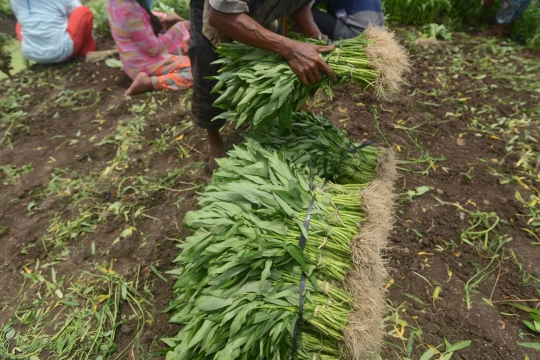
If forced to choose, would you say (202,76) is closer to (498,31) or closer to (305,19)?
(305,19)

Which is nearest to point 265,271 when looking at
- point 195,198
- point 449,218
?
point 195,198

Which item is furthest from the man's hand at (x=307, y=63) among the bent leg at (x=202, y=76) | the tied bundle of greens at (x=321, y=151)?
the bent leg at (x=202, y=76)

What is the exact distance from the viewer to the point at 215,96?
260 cm

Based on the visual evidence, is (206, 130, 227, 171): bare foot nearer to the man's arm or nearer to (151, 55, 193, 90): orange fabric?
the man's arm

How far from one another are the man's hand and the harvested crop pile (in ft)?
1.63

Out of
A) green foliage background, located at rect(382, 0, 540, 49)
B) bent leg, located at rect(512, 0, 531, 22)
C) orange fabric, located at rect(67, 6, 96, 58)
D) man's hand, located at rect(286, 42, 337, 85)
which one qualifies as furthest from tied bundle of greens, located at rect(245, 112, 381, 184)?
orange fabric, located at rect(67, 6, 96, 58)

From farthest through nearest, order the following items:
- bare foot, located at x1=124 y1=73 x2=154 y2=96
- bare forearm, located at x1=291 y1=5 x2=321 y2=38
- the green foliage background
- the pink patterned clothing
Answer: the green foliage background → bare foot, located at x1=124 y1=73 x2=154 y2=96 → the pink patterned clothing → bare forearm, located at x1=291 y1=5 x2=321 y2=38

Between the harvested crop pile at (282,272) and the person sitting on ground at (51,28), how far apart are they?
407 cm

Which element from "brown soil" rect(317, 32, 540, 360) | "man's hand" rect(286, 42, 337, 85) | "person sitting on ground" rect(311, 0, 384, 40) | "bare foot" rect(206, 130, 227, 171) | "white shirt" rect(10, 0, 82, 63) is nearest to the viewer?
"man's hand" rect(286, 42, 337, 85)

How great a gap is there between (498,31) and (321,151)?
12.4ft

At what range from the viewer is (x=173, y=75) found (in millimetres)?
4098

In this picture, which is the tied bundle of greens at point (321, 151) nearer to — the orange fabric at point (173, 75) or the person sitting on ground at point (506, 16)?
the orange fabric at point (173, 75)

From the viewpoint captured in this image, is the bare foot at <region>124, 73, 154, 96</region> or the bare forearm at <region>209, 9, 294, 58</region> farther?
the bare foot at <region>124, 73, 154, 96</region>

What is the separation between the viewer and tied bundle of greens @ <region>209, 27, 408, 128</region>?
1.80 metres
